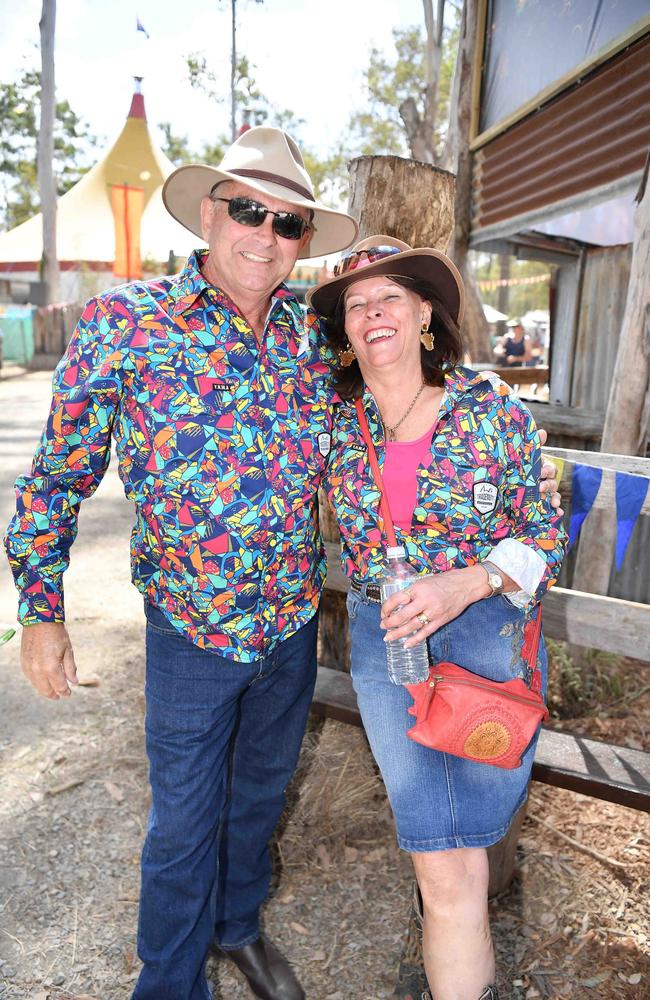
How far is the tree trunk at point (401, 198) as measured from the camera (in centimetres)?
282

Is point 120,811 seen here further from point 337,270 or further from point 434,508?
point 337,270

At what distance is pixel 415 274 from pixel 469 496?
0.72 m

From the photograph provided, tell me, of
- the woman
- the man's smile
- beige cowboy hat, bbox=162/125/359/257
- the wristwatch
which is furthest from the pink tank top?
beige cowboy hat, bbox=162/125/359/257

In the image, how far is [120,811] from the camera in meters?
3.28

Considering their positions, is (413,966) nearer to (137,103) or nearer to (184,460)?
(184,460)

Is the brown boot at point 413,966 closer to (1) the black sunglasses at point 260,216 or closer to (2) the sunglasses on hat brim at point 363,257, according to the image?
(2) the sunglasses on hat brim at point 363,257

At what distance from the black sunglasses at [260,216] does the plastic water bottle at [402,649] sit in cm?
95

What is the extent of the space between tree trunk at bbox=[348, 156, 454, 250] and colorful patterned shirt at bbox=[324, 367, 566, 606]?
96 centimetres

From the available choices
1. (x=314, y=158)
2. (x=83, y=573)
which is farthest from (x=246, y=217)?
(x=314, y=158)

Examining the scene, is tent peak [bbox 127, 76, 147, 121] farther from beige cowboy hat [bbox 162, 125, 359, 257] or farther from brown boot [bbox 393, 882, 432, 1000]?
brown boot [bbox 393, 882, 432, 1000]

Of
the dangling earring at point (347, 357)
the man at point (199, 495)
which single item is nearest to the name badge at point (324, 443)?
the man at point (199, 495)

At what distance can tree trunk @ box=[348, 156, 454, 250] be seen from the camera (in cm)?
282

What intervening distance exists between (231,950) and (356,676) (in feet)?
3.47

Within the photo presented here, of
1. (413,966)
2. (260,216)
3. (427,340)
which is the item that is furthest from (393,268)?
(413,966)
